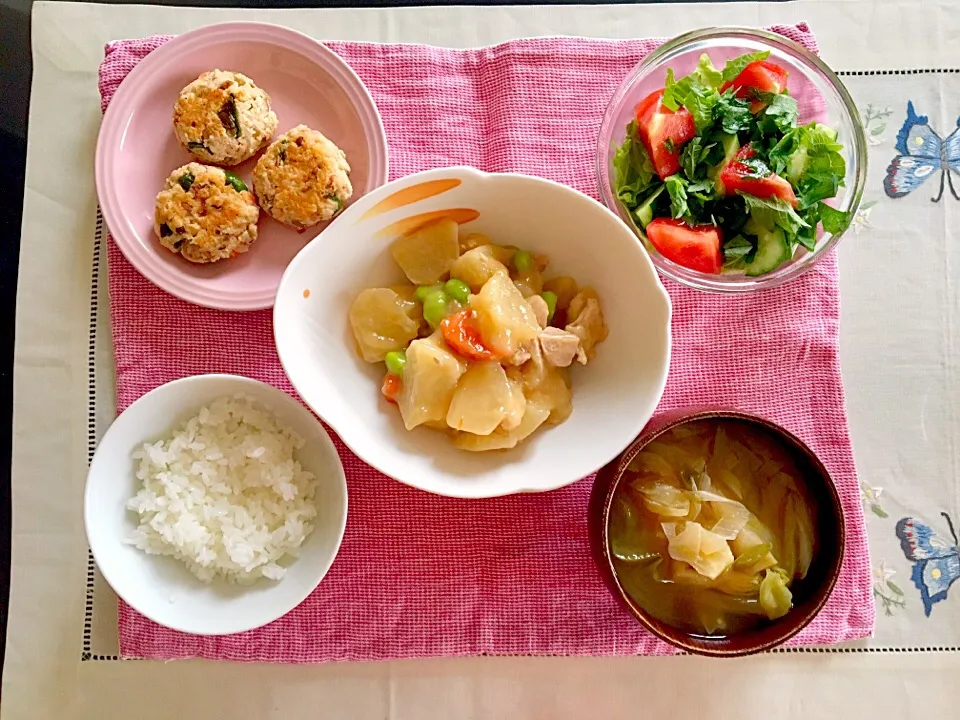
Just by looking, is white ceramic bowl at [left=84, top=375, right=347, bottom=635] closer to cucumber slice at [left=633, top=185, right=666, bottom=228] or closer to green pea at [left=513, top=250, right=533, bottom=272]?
green pea at [left=513, top=250, right=533, bottom=272]

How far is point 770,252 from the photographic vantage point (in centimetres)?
196

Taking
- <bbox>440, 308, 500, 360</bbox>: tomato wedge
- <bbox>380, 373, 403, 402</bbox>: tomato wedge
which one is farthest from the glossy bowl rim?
<bbox>380, 373, 403, 402</bbox>: tomato wedge

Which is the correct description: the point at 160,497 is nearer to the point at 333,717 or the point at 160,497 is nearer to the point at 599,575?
the point at 333,717

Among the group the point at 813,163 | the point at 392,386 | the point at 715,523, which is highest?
the point at 813,163

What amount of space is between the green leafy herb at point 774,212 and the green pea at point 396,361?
35.5 inches

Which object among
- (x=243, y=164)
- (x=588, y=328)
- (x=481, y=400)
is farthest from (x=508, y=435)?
(x=243, y=164)

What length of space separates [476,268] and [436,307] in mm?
130

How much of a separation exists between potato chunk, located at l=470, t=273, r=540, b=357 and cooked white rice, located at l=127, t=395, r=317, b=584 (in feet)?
2.11

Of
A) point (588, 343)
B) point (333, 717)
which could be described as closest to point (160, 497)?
point (333, 717)

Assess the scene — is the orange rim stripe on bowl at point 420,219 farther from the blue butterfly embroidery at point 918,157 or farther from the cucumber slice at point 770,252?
the blue butterfly embroidery at point 918,157

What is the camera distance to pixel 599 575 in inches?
86.4

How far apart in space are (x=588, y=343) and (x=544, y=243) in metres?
0.26

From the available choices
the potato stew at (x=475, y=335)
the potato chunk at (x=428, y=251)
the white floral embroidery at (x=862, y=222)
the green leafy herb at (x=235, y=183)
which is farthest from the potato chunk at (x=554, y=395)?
the white floral embroidery at (x=862, y=222)

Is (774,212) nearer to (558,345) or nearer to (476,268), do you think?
(558,345)
